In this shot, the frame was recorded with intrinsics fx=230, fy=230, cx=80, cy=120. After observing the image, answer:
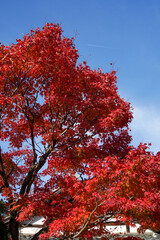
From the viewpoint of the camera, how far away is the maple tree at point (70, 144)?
7848 millimetres

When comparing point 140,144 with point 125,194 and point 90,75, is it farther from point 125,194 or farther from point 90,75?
point 90,75

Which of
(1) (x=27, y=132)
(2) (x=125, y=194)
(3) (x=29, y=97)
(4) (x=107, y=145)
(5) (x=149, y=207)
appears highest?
(3) (x=29, y=97)

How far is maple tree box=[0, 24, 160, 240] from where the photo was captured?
309 inches

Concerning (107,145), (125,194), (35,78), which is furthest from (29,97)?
(125,194)

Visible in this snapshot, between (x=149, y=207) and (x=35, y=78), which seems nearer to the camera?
(x=149, y=207)

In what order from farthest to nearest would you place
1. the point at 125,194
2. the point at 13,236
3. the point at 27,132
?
the point at 27,132, the point at 13,236, the point at 125,194

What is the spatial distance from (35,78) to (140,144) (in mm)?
5353

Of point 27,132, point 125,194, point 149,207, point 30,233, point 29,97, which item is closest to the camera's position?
point 149,207

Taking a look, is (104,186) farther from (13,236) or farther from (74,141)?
(13,236)

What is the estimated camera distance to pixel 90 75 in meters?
10.3

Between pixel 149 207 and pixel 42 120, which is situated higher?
pixel 42 120

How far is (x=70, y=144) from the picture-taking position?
35.8 ft

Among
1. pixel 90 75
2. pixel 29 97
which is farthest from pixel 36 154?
pixel 90 75

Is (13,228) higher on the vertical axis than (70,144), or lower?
lower
